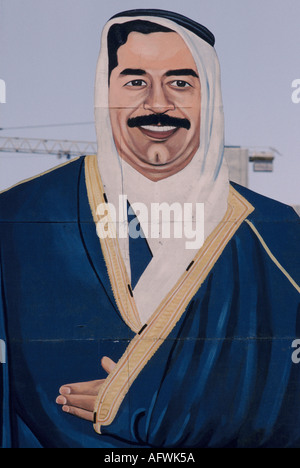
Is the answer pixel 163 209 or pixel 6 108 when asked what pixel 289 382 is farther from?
pixel 6 108

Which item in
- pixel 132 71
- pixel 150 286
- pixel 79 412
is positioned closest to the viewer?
pixel 79 412

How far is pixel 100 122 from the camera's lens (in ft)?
22.7

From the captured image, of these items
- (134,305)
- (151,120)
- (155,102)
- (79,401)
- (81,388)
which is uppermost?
(155,102)

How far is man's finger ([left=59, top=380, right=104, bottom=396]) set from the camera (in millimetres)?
6645

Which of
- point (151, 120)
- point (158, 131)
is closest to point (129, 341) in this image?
point (158, 131)

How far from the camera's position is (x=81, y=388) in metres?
6.65

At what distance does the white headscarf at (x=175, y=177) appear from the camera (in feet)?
22.3

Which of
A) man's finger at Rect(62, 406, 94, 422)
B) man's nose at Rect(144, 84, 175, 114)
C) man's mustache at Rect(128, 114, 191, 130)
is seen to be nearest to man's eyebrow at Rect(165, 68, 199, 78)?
man's nose at Rect(144, 84, 175, 114)

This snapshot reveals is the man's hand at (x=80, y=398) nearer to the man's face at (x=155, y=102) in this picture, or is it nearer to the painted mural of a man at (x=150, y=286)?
the painted mural of a man at (x=150, y=286)

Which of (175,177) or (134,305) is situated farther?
(175,177)

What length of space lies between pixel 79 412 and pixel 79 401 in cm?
11

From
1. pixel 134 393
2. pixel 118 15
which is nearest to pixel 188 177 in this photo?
pixel 118 15

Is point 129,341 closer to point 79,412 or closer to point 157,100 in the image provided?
point 79,412
